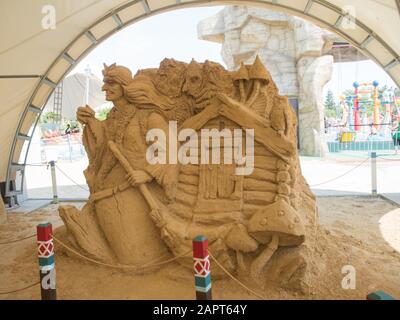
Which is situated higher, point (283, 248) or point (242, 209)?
point (242, 209)

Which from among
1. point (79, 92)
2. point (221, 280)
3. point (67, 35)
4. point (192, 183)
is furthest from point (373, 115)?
point (79, 92)

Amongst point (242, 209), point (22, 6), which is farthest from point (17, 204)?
point (242, 209)

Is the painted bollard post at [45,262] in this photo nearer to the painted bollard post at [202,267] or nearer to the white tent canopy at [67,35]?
the painted bollard post at [202,267]

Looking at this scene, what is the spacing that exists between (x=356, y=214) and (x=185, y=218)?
149 inches

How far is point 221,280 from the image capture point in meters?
3.50

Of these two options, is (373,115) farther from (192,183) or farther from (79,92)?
(79,92)

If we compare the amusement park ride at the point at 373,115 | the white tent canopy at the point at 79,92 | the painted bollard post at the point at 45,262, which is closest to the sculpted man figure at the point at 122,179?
the painted bollard post at the point at 45,262

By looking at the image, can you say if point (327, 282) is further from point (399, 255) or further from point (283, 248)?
point (399, 255)

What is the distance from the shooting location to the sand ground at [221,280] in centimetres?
332

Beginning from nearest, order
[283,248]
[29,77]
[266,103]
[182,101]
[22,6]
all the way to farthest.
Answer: [283,248] → [266,103] → [182,101] → [22,6] → [29,77]

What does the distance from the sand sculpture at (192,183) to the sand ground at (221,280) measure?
185 mm

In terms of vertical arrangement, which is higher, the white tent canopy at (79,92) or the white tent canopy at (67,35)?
the white tent canopy at (79,92)
